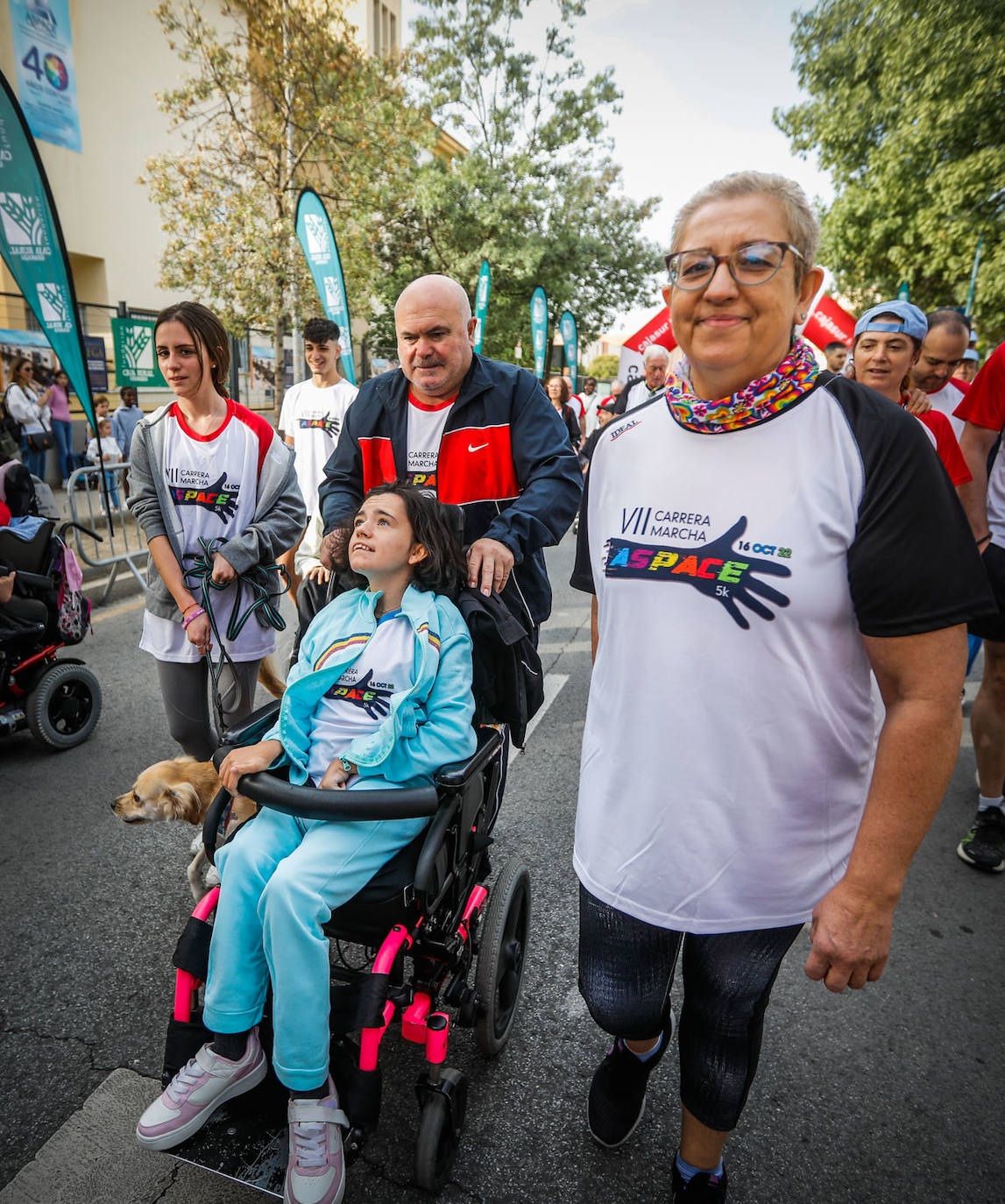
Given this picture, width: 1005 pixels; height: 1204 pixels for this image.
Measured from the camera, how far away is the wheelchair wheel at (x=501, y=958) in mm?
2172

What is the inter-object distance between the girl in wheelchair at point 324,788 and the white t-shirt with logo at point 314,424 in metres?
2.98

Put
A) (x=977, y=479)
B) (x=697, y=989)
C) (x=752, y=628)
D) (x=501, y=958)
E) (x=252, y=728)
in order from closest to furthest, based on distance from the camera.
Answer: (x=752, y=628) < (x=697, y=989) < (x=252, y=728) < (x=501, y=958) < (x=977, y=479)

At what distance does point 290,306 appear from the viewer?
47.5 ft

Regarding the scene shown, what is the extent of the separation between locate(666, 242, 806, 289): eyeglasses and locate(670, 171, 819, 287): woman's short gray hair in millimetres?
24

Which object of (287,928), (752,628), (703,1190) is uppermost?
(752,628)

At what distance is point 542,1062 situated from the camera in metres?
2.32

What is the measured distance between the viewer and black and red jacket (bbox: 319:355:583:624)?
263 cm

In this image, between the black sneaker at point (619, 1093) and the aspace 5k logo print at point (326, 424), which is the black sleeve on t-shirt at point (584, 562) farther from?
the aspace 5k logo print at point (326, 424)

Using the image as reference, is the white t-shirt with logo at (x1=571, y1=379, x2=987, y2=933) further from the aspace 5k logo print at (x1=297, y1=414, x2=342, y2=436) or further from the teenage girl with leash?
the aspace 5k logo print at (x1=297, y1=414, x2=342, y2=436)

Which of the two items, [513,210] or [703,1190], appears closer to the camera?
[703,1190]

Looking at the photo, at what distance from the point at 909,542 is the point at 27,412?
1309 centimetres

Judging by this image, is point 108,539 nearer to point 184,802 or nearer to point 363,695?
point 184,802

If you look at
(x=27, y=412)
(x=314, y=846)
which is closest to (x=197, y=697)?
(x=314, y=846)

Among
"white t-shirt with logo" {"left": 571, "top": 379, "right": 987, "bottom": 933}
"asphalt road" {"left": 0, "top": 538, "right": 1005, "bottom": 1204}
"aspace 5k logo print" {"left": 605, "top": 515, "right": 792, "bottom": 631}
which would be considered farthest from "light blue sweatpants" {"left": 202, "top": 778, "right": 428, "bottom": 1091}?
"aspace 5k logo print" {"left": 605, "top": 515, "right": 792, "bottom": 631}
